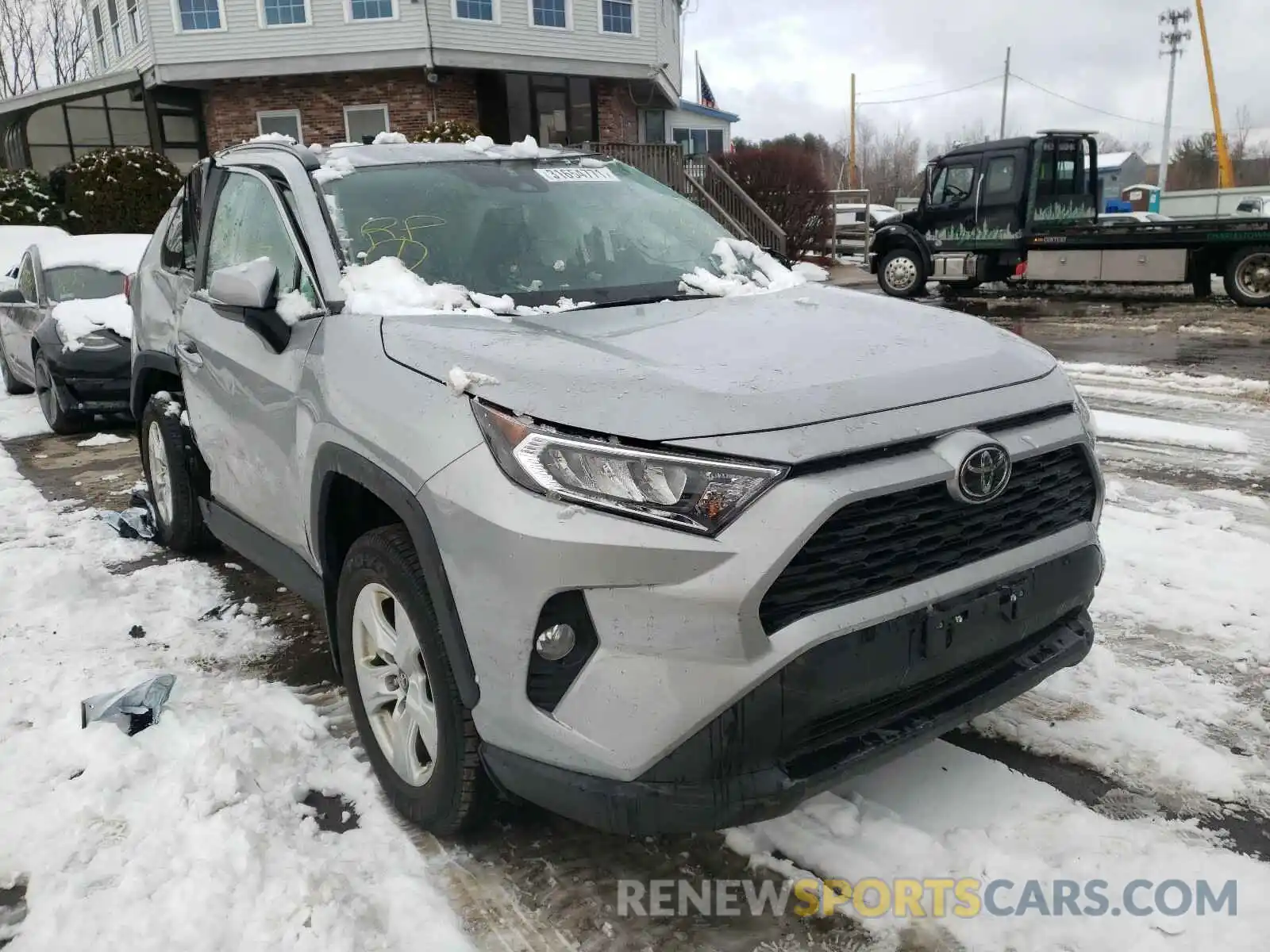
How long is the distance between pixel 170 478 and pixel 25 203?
20043 millimetres

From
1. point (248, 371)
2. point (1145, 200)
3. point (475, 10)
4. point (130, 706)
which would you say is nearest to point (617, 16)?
point (475, 10)

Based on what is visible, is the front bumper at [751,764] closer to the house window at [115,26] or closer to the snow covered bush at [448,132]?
the snow covered bush at [448,132]

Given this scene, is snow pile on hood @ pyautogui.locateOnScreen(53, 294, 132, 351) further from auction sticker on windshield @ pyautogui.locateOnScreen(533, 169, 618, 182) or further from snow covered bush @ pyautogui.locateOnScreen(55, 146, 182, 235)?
snow covered bush @ pyautogui.locateOnScreen(55, 146, 182, 235)

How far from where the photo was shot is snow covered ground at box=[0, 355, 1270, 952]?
2287 mm

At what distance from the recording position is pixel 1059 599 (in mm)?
2520

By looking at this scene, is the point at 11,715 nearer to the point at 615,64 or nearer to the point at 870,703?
the point at 870,703

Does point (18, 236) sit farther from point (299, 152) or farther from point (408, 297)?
point (408, 297)

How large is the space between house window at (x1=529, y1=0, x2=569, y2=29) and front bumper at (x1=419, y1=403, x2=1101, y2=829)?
23.9 meters

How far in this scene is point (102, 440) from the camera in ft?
27.0

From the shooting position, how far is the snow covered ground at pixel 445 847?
7.50 feet

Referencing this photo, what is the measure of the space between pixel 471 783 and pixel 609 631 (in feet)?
2.11

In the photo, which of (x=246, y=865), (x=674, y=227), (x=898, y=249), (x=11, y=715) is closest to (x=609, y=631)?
(x=246, y=865)

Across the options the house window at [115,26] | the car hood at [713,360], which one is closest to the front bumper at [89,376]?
the car hood at [713,360]

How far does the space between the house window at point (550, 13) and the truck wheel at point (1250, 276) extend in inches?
634
